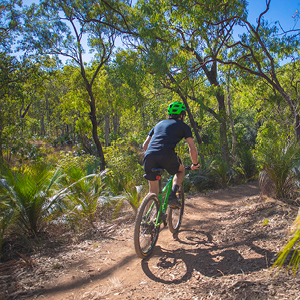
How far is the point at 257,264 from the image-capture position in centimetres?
240

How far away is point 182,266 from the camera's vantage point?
2.81 metres

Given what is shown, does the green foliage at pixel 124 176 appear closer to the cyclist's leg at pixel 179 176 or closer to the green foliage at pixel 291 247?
the cyclist's leg at pixel 179 176

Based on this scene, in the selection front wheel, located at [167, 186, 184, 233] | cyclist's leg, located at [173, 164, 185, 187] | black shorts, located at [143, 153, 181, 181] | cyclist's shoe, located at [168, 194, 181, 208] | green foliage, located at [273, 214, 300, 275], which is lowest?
front wheel, located at [167, 186, 184, 233]

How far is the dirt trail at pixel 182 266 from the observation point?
7.00 ft

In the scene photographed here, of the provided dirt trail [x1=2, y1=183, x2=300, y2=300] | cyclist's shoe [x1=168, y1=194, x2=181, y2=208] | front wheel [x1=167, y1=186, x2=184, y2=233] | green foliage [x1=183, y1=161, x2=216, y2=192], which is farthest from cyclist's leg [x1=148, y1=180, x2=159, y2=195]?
green foliage [x1=183, y1=161, x2=216, y2=192]

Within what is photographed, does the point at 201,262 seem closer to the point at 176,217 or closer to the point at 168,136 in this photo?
the point at 176,217

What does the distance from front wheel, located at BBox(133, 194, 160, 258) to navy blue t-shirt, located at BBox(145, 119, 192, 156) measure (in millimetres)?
620

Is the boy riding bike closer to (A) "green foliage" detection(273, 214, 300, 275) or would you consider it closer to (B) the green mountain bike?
(B) the green mountain bike

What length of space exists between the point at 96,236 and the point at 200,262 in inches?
71.1

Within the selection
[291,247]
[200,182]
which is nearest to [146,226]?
[291,247]

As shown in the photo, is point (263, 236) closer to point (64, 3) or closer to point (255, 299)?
point (255, 299)

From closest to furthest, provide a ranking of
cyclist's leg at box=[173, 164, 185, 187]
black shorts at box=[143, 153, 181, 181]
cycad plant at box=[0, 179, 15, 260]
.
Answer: cycad plant at box=[0, 179, 15, 260] < black shorts at box=[143, 153, 181, 181] < cyclist's leg at box=[173, 164, 185, 187]

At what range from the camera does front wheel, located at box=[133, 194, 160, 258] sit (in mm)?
2818

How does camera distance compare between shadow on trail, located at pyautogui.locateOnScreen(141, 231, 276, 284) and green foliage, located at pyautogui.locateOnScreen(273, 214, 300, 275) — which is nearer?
green foliage, located at pyautogui.locateOnScreen(273, 214, 300, 275)
